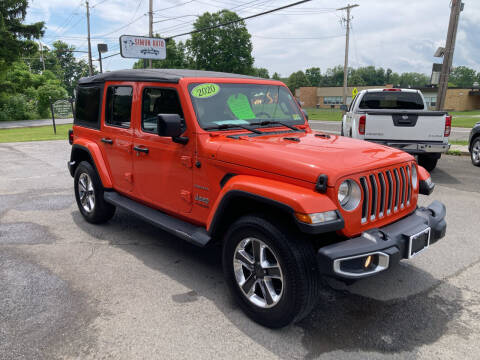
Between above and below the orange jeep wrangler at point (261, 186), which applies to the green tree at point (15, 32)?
above

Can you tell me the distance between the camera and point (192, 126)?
3.57 meters

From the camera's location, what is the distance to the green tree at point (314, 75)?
13838cm

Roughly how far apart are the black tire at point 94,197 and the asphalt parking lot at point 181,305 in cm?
21

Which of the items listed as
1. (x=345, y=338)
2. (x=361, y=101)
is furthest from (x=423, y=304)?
(x=361, y=101)

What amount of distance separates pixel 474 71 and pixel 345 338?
570 feet

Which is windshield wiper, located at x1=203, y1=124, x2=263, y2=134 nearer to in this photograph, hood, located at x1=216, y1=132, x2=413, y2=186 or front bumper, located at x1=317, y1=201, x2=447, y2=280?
hood, located at x1=216, y1=132, x2=413, y2=186

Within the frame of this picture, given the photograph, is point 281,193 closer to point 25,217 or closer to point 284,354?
point 284,354

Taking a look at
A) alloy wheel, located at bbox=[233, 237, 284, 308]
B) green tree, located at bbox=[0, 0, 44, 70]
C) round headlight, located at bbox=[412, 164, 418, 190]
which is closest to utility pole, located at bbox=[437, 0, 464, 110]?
round headlight, located at bbox=[412, 164, 418, 190]

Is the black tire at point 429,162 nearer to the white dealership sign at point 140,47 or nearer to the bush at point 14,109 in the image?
the white dealership sign at point 140,47

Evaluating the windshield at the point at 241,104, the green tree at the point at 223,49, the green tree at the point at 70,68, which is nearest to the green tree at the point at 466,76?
the green tree at the point at 223,49

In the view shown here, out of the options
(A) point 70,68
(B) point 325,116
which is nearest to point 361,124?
(B) point 325,116

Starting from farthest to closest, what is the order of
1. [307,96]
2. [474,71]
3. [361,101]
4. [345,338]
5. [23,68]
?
[474,71], [307,96], [23,68], [361,101], [345,338]

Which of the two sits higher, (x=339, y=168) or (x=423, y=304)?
(x=339, y=168)

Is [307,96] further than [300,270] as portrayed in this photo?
Yes
